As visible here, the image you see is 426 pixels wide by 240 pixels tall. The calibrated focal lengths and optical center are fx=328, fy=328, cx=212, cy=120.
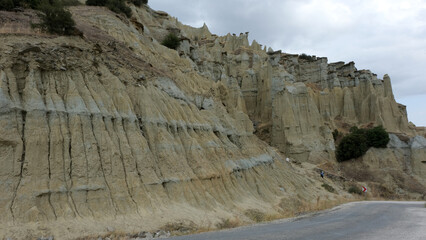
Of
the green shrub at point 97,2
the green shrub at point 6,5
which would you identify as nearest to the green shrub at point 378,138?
the green shrub at point 97,2

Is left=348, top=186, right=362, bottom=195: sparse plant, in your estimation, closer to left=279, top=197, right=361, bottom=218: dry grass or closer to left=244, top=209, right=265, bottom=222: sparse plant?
left=279, top=197, right=361, bottom=218: dry grass

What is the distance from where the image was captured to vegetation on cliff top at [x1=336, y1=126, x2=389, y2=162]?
49.1 metres

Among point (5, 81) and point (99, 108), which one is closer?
point (5, 81)

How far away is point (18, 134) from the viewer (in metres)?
14.2

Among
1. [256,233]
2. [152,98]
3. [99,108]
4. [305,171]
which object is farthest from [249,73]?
[256,233]

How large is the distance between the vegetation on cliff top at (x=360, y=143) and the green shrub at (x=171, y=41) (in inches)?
1161

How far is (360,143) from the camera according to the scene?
161 ft

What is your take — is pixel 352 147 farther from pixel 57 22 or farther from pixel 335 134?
pixel 57 22

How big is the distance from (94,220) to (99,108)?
6091 millimetres

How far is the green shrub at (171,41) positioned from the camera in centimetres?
4081

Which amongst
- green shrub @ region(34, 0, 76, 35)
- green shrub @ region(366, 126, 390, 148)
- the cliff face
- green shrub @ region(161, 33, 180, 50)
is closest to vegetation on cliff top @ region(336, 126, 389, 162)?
green shrub @ region(366, 126, 390, 148)

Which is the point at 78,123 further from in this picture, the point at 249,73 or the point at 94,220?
the point at 249,73

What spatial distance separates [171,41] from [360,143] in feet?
103

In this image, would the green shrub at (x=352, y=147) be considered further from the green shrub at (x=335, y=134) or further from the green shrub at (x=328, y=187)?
the green shrub at (x=328, y=187)
